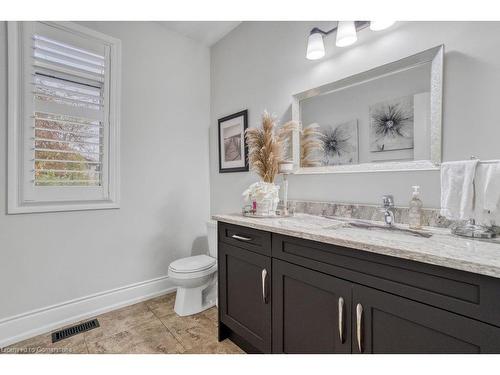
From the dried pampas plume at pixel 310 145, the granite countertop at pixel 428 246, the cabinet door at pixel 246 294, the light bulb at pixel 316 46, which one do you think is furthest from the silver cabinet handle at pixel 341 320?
the light bulb at pixel 316 46

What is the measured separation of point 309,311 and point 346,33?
160cm

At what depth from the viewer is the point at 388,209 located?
136cm

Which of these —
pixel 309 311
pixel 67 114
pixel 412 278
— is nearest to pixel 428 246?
pixel 412 278

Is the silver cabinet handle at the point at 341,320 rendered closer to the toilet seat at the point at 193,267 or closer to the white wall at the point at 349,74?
the white wall at the point at 349,74

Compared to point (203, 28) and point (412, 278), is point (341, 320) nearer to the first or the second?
point (412, 278)

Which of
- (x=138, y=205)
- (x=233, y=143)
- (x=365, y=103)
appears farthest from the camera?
(x=233, y=143)

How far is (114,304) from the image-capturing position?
85.7 inches

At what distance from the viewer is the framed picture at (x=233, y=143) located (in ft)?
7.84

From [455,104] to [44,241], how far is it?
2.81 metres

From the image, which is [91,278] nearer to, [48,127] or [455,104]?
[48,127]

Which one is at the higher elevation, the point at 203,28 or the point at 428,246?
the point at 203,28

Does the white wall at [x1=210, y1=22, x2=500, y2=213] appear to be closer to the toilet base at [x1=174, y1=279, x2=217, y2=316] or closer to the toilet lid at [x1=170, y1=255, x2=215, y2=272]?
the toilet lid at [x1=170, y1=255, x2=215, y2=272]

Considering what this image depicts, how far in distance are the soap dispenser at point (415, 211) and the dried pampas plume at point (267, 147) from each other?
0.84 meters
